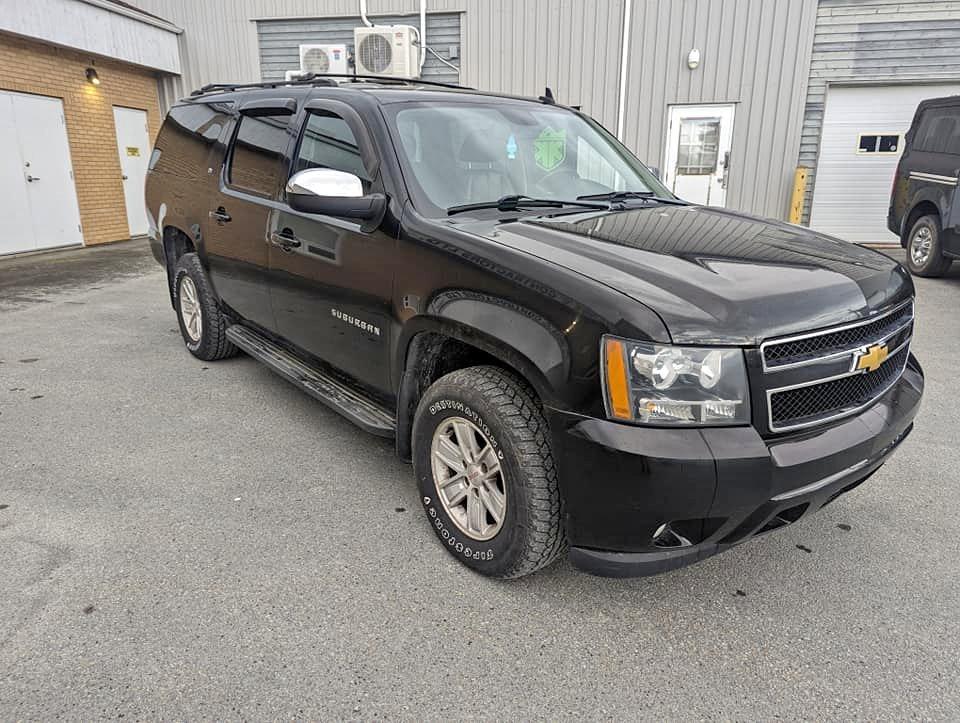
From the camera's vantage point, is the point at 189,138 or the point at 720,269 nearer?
the point at 720,269

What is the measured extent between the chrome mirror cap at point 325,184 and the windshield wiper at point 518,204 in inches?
16.5

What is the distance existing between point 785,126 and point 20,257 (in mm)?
12359

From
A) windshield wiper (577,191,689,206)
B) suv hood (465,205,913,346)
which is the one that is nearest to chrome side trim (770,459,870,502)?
suv hood (465,205,913,346)

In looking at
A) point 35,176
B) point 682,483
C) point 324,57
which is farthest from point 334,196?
point 324,57

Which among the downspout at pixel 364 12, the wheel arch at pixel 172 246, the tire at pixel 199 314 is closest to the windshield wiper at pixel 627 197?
the tire at pixel 199 314

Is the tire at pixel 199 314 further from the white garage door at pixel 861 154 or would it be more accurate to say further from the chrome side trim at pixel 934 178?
the white garage door at pixel 861 154

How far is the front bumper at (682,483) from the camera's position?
1895 mm

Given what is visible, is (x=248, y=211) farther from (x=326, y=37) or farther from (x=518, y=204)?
(x=326, y=37)

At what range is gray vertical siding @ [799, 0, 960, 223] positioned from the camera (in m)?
10.6

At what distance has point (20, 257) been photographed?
32.4 feet

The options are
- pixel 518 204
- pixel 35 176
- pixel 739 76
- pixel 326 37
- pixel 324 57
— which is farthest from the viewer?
pixel 326 37

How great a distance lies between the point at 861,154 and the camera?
11414 millimetres

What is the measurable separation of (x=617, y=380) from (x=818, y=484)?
75 cm

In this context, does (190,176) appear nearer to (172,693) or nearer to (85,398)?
(85,398)
